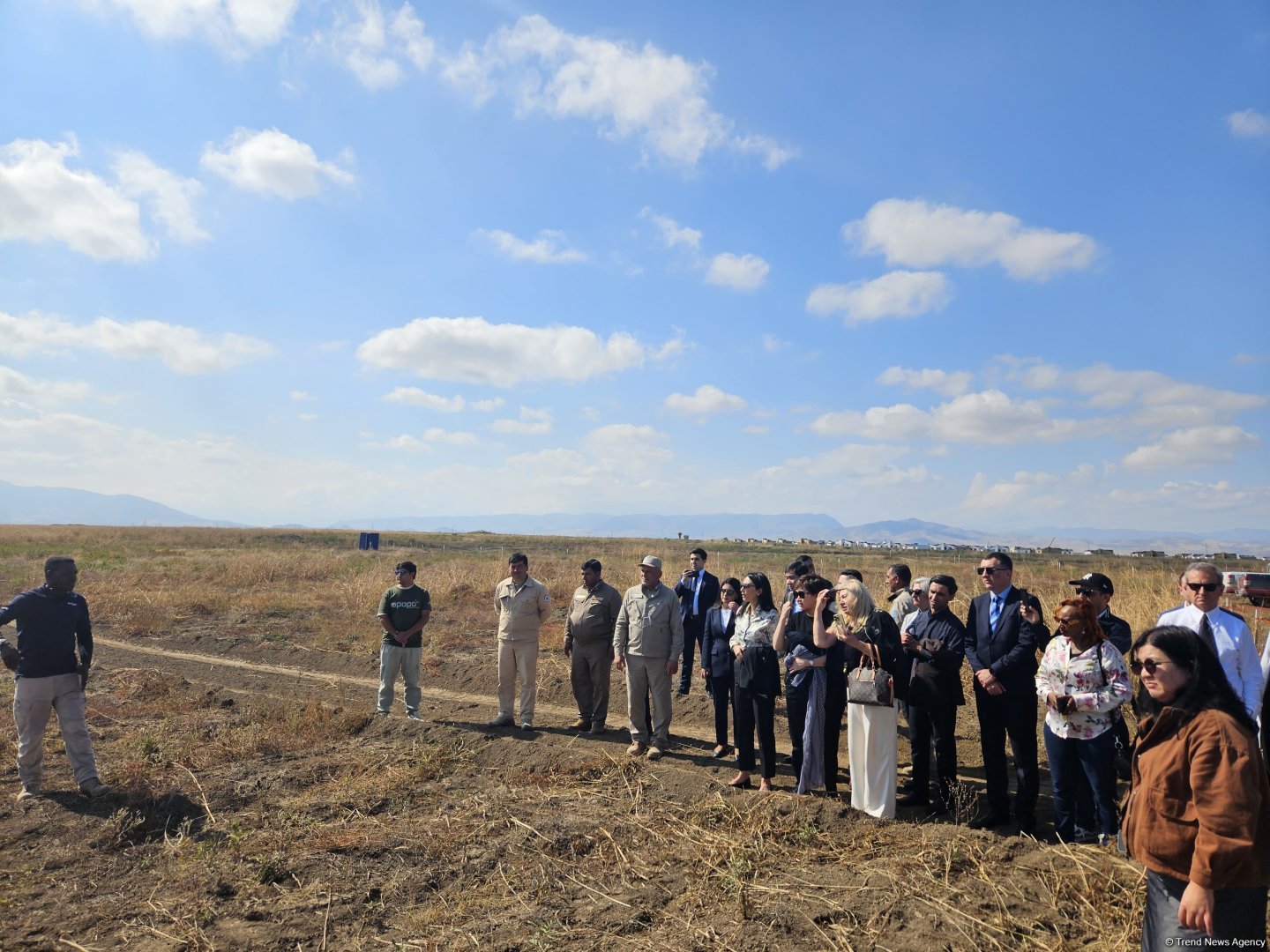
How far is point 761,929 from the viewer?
4297 mm

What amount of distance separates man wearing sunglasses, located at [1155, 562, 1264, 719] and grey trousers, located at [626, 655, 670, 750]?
4501 mm

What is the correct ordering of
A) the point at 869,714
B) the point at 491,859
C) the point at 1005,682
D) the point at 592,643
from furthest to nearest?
the point at 592,643
the point at 1005,682
the point at 869,714
the point at 491,859

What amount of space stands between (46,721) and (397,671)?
11.2ft

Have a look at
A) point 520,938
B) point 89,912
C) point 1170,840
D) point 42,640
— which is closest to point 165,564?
point 42,640

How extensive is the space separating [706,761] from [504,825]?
97.9 inches

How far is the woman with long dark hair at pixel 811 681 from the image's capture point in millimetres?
6168

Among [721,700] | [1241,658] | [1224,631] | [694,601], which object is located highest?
[1224,631]

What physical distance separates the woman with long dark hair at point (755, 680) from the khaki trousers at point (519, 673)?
2859mm

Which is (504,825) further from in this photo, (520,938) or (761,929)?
(761,929)

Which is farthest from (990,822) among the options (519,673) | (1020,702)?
(519,673)

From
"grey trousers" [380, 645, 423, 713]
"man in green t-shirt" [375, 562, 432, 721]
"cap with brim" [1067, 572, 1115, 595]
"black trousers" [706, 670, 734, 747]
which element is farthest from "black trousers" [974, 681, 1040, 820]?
"grey trousers" [380, 645, 423, 713]

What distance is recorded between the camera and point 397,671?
9.16 m

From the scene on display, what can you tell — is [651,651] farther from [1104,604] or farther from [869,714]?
[1104,604]

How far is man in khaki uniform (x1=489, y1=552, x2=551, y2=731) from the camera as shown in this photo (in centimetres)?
874
